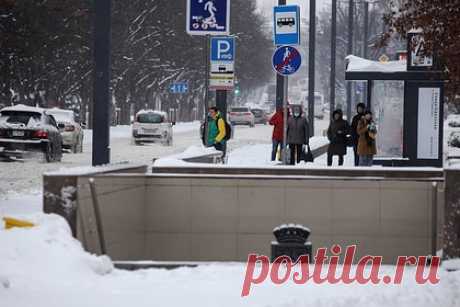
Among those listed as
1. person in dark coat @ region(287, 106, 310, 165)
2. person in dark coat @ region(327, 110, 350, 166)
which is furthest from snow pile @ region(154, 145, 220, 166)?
person in dark coat @ region(287, 106, 310, 165)

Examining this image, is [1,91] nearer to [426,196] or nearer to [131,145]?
[131,145]

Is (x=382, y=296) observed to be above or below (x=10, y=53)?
below

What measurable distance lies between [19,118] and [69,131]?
7692mm

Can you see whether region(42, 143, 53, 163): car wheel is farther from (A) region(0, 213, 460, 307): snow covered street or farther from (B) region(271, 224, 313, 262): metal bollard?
(A) region(0, 213, 460, 307): snow covered street

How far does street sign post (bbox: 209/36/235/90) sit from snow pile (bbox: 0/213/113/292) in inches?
468

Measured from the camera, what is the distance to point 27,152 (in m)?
29.5

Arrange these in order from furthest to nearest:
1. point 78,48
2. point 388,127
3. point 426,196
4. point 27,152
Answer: point 78,48
point 27,152
point 388,127
point 426,196

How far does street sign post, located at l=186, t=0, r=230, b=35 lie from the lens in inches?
811

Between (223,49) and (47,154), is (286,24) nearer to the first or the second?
(223,49)

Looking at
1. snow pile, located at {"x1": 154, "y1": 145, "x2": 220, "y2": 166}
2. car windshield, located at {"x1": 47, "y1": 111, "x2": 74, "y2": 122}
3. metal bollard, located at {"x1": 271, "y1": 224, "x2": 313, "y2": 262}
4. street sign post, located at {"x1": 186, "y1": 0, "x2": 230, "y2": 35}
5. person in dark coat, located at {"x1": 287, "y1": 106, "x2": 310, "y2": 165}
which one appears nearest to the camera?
metal bollard, located at {"x1": 271, "y1": 224, "x2": 313, "y2": 262}

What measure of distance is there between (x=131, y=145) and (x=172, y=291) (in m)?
35.7

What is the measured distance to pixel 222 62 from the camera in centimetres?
2208

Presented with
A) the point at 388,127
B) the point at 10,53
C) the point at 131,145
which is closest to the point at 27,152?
the point at 388,127

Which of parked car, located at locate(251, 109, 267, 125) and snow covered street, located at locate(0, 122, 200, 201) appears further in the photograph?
parked car, located at locate(251, 109, 267, 125)
